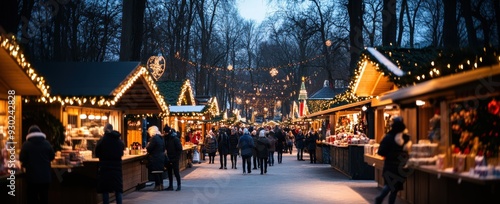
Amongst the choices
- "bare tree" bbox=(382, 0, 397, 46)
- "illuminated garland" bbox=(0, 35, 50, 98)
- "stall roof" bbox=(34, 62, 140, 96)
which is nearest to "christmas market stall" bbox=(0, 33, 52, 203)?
"illuminated garland" bbox=(0, 35, 50, 98)

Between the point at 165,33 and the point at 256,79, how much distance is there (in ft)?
196

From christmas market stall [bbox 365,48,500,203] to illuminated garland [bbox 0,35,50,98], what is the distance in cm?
627

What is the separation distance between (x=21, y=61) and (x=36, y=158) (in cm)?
187

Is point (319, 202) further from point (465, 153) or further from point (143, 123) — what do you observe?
A: point (143, 123)

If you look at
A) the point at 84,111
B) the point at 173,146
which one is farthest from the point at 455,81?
the point at 173,146

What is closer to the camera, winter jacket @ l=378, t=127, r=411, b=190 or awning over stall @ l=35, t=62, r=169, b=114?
winter jacket @ l=378, t=127, r=411, b=190

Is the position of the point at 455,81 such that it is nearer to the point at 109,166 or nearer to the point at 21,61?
the point at 109,166

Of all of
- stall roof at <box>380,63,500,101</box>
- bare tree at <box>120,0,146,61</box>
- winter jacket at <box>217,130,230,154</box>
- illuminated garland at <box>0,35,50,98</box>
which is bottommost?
winter jacket at <box>217,130,230,154</box>

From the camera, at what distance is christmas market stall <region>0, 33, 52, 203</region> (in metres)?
13.9

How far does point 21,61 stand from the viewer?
47.0 ft

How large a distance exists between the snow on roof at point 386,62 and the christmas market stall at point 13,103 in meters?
7.33

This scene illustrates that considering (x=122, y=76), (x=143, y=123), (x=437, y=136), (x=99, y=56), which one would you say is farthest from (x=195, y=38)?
(x=437, y=136)

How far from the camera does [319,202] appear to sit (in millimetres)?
17578

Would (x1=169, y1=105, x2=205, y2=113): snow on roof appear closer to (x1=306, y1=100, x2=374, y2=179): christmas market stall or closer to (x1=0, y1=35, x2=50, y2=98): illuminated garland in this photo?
(x1=306, y1=100, x2=374, y2=179): christmas market stall
